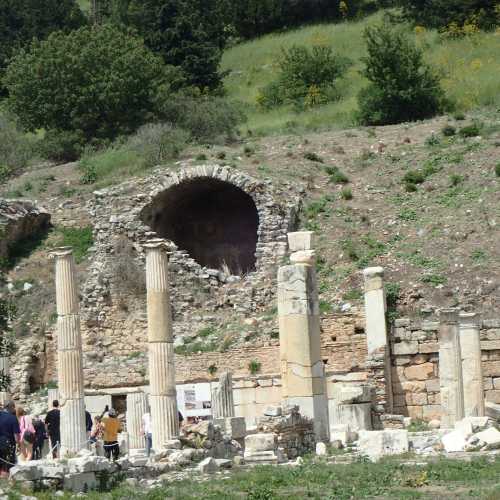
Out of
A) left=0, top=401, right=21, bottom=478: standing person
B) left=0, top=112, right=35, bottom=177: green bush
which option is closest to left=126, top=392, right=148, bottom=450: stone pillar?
left=0, top=401, right=21, bottom=478: standing person

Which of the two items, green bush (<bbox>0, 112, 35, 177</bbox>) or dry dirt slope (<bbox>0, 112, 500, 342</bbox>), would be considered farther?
green bush (<bbox>0, 112, 35, 177</bbox>)

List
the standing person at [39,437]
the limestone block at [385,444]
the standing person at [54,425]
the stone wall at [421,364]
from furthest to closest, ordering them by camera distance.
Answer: the stone wall at [421,364] < the standing person at [54,425] < the standing person at [39,437] < the limestone block at [385,444]

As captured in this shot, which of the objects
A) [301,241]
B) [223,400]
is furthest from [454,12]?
[301,241]

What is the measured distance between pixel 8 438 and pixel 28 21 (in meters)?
57.9

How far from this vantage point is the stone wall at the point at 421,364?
4181cm

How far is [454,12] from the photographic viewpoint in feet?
253

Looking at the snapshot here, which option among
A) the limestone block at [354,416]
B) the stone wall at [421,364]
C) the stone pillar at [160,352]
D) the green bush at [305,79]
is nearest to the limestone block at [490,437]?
the stone pillar at [160,352]

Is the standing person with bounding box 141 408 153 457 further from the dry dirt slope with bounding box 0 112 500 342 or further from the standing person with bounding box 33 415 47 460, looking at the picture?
→ the dry dirt slope with bounding box 0 112 500 342

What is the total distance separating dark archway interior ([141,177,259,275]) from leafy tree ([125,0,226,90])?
18.9m

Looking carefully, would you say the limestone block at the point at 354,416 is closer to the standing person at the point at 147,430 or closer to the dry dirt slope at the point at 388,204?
the standing person at the point at 147,430

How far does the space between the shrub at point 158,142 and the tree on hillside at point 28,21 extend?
22.2 metres

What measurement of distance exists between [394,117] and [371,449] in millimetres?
34357

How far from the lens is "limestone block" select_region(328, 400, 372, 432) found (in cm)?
3744

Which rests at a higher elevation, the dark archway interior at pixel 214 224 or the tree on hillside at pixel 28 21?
the tree on hillside at pixel 28 21
